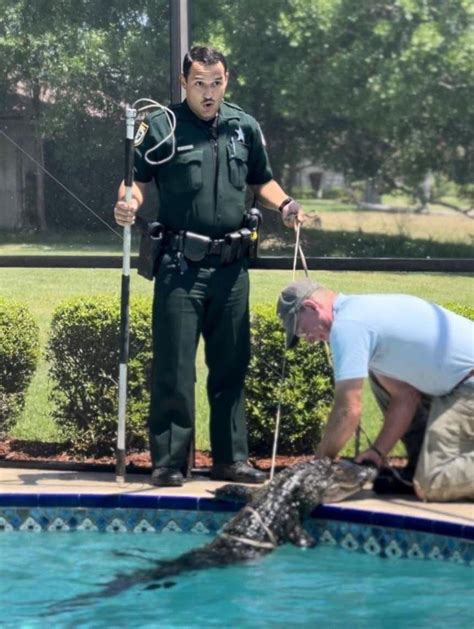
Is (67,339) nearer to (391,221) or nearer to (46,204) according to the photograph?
(46,204)

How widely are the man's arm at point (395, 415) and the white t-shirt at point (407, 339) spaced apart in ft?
0.22

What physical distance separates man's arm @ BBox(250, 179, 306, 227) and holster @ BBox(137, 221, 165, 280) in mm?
537

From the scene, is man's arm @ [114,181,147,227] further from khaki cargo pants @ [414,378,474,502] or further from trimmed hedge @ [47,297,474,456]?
khaki cargo pants @ [414,378,474,502]

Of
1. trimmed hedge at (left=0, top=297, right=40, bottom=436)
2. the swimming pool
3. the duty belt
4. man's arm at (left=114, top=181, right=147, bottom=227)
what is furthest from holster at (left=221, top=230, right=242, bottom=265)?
trimmed hedge at (left=0, top=297, right=40, bottom=436)

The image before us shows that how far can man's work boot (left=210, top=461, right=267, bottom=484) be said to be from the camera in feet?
19.8

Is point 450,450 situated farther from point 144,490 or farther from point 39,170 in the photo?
point 39,170

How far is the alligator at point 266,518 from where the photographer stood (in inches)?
203

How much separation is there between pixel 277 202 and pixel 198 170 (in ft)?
1.53

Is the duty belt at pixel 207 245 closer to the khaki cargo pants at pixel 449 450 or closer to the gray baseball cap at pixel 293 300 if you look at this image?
the gray baseball cap at pixel 293 300

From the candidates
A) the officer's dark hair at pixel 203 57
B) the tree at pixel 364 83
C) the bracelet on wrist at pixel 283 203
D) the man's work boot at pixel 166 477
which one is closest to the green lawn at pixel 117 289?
the tree at pixel 364 83

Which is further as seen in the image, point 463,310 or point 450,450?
point 463,310

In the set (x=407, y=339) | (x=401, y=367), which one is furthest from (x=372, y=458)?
(x=407, y=339)

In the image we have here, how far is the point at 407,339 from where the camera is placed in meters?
5.48

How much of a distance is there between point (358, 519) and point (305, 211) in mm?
1867
